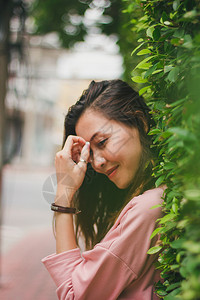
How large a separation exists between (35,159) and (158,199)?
27350 millimetres

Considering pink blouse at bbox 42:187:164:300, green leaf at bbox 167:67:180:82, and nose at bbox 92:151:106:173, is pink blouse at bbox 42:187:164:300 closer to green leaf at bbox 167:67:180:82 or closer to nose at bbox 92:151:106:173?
nose at bbox 92:151:106:173

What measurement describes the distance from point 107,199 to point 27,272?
4.73 meters

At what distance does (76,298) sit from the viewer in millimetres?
1507

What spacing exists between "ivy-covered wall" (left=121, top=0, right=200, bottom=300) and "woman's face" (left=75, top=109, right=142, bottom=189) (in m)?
0.25

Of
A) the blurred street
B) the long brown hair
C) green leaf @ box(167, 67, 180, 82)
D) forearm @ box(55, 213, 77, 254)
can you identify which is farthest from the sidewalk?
green leaf @ box(167, 67, 180, 82)

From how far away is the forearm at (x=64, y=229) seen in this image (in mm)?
1691

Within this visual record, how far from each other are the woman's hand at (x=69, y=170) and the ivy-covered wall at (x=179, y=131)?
1.48 ft

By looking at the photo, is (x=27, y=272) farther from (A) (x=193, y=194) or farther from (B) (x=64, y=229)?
(A) (x=193, y=194)

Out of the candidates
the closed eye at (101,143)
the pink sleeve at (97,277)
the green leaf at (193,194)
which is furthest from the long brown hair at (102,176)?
the green leaf at (193,194)

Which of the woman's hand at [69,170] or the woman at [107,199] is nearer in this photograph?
the woman at [107,199]

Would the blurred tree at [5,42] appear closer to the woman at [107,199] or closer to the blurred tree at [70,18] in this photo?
the blurred tree at [70,18]

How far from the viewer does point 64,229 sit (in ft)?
5.65

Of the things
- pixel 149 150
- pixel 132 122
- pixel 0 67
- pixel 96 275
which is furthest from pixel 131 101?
pixel 0 67

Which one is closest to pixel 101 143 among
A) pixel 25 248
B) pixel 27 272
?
pixel 27 272
